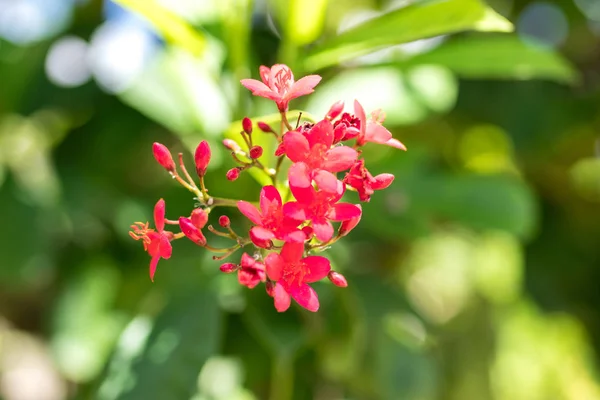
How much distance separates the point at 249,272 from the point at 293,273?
4cm

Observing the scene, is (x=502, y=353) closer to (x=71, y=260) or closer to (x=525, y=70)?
(x=525, y=70)

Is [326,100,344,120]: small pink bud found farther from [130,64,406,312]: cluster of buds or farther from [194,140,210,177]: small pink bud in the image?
[194,140,210,177]: small pink bud

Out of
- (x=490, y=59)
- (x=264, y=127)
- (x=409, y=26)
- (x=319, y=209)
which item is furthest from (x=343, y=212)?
(x=490, y=59)

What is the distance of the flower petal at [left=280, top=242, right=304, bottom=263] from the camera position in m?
0.56

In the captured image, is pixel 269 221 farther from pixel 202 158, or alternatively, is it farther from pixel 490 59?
pixel 490 59

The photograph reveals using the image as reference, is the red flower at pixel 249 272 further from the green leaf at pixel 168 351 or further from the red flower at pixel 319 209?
the green leaf at pixel 168 351

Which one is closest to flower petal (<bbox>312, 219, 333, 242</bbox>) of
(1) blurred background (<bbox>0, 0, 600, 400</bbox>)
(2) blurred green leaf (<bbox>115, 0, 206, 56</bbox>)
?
(1) blurred background (<bbox>0, 0, 600, 400</bbox>)

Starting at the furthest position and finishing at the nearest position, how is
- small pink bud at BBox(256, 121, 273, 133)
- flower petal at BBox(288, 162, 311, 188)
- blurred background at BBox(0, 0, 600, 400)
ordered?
blurred background at BBox(0, 0, 600, 400)
small pink bud at BBox(256, 121, 273, 133)
flower petal at BBox(288, 162, 311, 188)

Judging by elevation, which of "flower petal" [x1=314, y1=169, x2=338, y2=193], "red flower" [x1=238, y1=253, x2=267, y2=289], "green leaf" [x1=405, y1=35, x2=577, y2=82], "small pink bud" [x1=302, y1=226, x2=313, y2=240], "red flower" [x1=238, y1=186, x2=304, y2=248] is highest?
"flower petal" [x1=314, y1=169, x2=338, y2=193]

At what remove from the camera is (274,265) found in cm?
56

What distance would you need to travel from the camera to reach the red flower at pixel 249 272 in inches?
22.3

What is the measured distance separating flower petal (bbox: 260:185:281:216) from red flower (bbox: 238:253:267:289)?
4 cm

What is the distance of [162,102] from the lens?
39.9 inches

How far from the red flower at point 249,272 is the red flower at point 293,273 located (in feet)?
0.04
